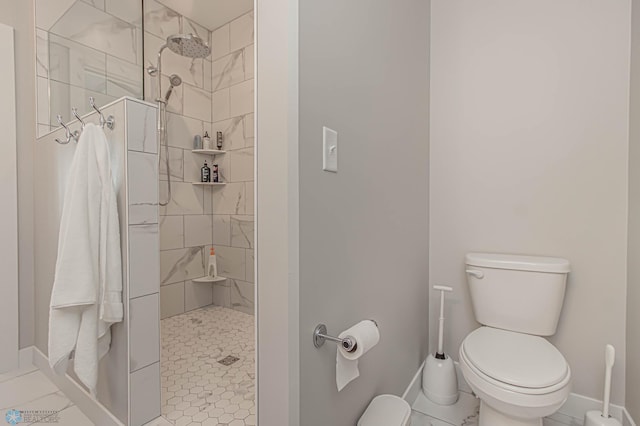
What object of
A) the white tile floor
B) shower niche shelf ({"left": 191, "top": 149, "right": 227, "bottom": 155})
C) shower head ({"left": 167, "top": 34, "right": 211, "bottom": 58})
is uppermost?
shower head ({"left": 167, "top": 34, "right": 211, "bottom": 58})

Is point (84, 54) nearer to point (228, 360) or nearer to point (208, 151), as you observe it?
point (208, 151)

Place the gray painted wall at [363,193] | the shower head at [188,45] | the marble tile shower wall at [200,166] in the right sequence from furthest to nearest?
the marble tile shower wall at [200,166] → the shower head at [188,45] → the gray painted wall at [363,193]

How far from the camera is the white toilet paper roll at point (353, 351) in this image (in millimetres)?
886

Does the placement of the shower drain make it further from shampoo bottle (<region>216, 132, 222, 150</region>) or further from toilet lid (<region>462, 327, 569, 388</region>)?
shampoo bottle (<region>216, 132, 222, 150</region>)

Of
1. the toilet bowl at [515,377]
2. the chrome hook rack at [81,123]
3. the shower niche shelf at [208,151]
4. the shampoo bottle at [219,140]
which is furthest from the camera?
the shampoo bottle at [219,140]

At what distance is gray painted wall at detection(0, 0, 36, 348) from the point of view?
73.4 inches

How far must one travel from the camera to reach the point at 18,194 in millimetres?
1870

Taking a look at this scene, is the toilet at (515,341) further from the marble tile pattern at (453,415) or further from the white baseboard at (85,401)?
the white baseboard at (85,401)

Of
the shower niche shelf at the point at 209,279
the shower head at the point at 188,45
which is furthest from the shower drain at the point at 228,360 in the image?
the shower head at the point at 188,45

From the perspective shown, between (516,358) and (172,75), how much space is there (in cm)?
304

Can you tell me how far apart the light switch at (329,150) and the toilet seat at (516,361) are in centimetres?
96

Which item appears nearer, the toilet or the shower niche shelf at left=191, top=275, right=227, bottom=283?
the toilet

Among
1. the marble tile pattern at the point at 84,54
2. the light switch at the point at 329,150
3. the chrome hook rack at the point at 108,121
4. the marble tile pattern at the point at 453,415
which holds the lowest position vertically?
the marble tile pattern at the point at 453,415

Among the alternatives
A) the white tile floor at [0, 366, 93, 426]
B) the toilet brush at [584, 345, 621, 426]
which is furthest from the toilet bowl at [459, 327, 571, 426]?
the white tile floor at [0, 366, 93, 426]
